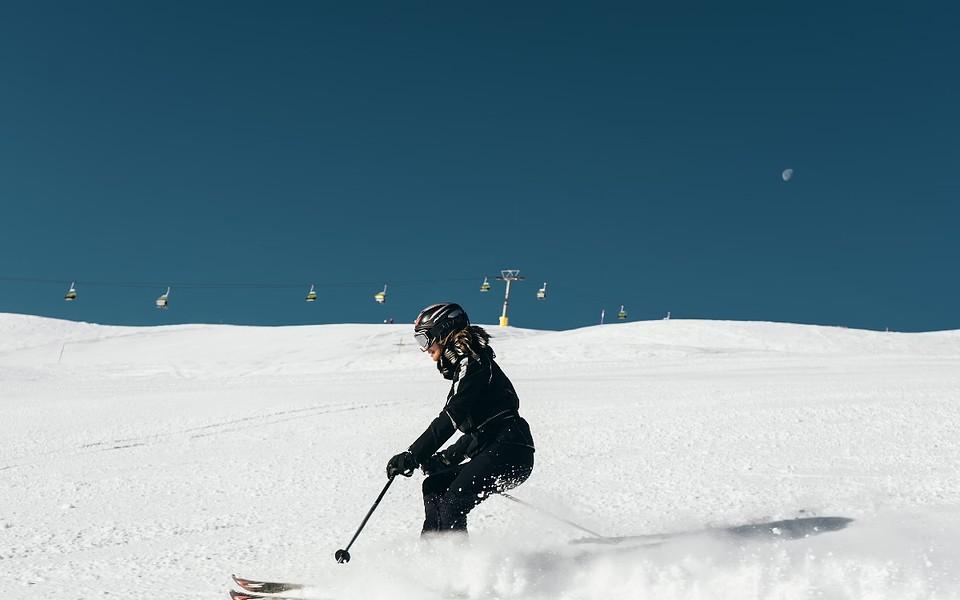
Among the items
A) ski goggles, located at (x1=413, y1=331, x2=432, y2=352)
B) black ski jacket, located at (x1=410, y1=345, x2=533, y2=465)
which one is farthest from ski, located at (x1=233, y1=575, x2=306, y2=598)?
ski goggles, located at (x1=413, y1=331, x2=432, y2=352)

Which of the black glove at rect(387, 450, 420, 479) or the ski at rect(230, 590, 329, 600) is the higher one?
the black glove at rect(387, 450, 420, 479)

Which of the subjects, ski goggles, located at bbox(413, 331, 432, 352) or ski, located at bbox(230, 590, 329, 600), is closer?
ski, located at bbox(230, 590, 329, 600)

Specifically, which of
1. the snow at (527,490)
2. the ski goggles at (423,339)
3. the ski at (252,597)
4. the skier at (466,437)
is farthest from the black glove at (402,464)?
the ski at (252,597)

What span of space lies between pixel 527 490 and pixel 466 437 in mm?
2954

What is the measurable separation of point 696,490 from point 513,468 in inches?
130

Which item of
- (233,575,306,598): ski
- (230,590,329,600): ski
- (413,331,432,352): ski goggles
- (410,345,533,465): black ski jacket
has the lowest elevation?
(230,590,329,600): ski

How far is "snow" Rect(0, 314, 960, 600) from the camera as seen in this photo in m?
4.62

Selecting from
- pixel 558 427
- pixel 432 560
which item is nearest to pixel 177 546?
pixel 432 560

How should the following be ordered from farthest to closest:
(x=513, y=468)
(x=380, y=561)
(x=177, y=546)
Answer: (x=177, y=546) < (x=380, y=561) < (x=513, y=468)

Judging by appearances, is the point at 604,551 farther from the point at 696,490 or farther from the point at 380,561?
the point at 696,490

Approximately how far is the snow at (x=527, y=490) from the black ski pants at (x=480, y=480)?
→ 15 cm

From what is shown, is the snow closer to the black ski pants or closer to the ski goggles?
the black ski pants

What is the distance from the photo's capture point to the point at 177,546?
221 inches

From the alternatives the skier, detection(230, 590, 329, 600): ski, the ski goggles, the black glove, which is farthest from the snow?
the ski goggles
